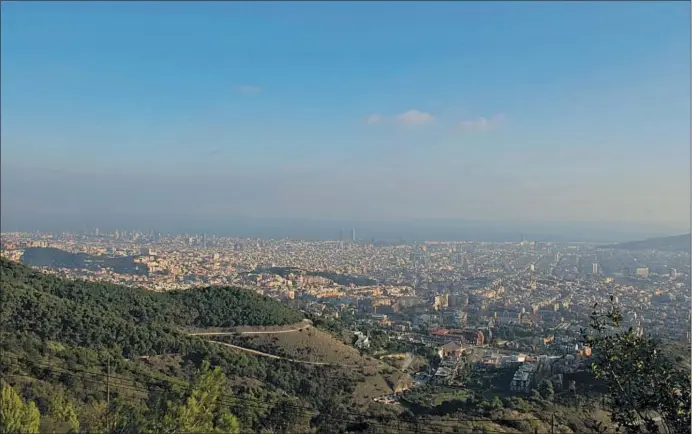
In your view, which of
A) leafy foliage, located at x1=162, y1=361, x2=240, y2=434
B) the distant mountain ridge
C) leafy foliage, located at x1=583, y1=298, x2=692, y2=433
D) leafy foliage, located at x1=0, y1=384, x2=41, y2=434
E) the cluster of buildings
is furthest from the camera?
the cluster of buildings

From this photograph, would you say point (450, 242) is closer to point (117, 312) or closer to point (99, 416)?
point (117, 312)

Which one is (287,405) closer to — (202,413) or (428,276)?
(202,413)

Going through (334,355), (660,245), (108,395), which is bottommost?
(334,355)

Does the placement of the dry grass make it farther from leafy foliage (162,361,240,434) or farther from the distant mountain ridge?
leafy foliage (162,361,240,434)

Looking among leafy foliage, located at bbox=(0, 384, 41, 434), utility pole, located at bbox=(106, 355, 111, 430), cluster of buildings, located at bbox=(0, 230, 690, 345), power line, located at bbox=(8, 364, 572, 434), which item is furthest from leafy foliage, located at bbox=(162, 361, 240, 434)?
cluster of buildings, located at bbox=(0, 230, 690, 345)

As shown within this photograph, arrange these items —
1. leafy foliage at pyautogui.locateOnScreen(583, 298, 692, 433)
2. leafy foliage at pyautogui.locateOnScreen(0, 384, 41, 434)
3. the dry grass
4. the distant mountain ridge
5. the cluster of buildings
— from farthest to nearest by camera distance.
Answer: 1. the dry grass
2. the cluster of buildings
3. the distant mountain ridge
4. leafy foliage at pyautogui.locateOnScreen(0, 384, 41, 434)
5. leafy foliage at pyautogui.locateOnScreen(583, 298, 692, 433)

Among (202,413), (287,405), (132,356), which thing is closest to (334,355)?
(132,356)
